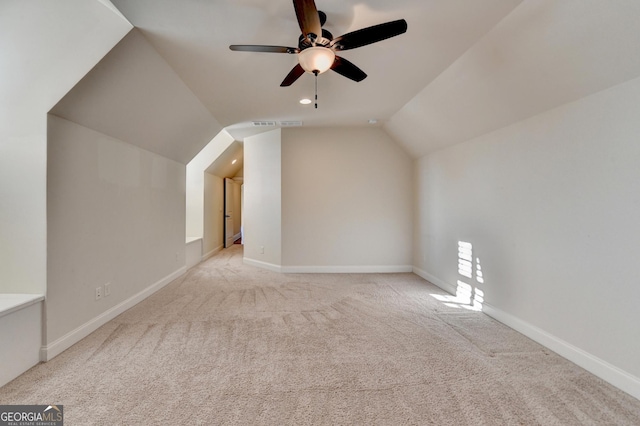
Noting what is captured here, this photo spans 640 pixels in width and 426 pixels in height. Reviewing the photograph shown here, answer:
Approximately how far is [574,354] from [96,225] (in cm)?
412

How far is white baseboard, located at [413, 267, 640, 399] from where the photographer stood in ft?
5.44

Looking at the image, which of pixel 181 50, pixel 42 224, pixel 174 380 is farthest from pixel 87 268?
pixel 181 50

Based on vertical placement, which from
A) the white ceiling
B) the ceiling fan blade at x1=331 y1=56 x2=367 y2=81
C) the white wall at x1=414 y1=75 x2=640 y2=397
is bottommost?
the white wall at x1=414 y1=75 x2=640 y2=397

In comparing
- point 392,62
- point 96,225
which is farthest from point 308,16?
point 96,225

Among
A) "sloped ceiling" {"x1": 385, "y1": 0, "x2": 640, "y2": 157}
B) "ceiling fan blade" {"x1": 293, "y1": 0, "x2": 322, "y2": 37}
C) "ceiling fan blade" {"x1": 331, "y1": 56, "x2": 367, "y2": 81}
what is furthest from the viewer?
"ceiling fan blade" {"x1": 331, "y1": 56, "x2": 367, "y2": 81}

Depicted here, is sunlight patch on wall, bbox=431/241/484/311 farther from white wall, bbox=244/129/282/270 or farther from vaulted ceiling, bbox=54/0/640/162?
white wall, bbox=244/129/282/270

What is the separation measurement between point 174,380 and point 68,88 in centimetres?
218

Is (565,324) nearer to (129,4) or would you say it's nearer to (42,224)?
(129,4)

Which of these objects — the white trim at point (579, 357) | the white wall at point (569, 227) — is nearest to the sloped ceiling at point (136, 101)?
the white wall at point (569, 227)

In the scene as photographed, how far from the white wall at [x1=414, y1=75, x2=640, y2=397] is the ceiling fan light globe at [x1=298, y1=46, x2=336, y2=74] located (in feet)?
6.16

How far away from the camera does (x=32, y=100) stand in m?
1.94

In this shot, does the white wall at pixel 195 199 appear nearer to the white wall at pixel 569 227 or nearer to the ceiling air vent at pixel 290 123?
the ceiling air vent at pixel 290 123

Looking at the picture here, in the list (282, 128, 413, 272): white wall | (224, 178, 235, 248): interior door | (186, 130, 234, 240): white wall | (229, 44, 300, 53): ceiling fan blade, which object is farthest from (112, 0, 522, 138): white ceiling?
(224, 178, 235, 248): interior door

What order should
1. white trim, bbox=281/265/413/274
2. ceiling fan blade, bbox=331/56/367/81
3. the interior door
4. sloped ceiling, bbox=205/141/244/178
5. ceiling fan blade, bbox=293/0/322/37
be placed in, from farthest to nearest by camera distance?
the interior door < sloped ceiling, bbox=205/141/244/178 < white trim, bbox=281/265/413/274 < ceiling fan blade, bbox=331/56/367/81 < ceiling fan blade, bbox=293/0/322/37
